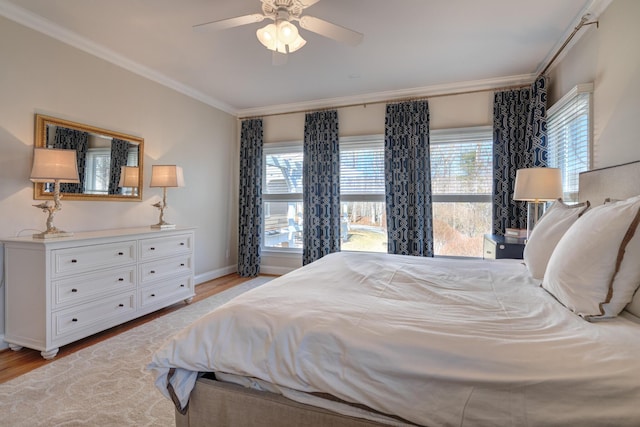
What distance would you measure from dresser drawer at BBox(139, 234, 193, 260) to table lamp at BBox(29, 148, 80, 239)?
68cm

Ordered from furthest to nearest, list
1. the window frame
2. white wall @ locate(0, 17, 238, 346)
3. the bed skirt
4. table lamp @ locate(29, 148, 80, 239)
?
the window frame < white wall @ locate(0, 17, 238, 346) < table lamp @ locate(29, 148, 80, 239) < the bed skirt

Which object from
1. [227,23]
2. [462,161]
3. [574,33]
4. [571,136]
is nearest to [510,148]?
[462,161]

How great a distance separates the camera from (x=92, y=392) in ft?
6.30

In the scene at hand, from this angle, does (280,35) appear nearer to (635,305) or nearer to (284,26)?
(284,26)

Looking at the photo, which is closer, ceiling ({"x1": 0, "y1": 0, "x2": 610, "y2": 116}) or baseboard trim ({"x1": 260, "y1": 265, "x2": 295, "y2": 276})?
ceiling ({"x1": 0, "y1": 0, "x2": 610, "y2": 116})

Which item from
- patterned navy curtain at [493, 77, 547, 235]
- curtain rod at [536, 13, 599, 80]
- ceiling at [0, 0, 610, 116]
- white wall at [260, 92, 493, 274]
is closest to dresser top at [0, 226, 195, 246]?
ceiling at [0, 0, 610, 116]

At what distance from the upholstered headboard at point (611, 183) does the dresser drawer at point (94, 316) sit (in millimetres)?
3824

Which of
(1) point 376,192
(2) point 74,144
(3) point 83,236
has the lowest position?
(3) point 83,236

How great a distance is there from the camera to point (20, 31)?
8.45ft

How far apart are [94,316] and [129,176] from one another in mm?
1562

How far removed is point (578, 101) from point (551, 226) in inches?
63.3

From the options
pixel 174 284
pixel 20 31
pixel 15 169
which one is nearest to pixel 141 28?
pixel 20 31

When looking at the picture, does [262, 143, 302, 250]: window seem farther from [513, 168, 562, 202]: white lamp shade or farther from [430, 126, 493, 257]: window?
[513, 168, 562, 202]: white lamp shade

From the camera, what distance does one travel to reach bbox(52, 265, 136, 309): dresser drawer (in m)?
2.41
